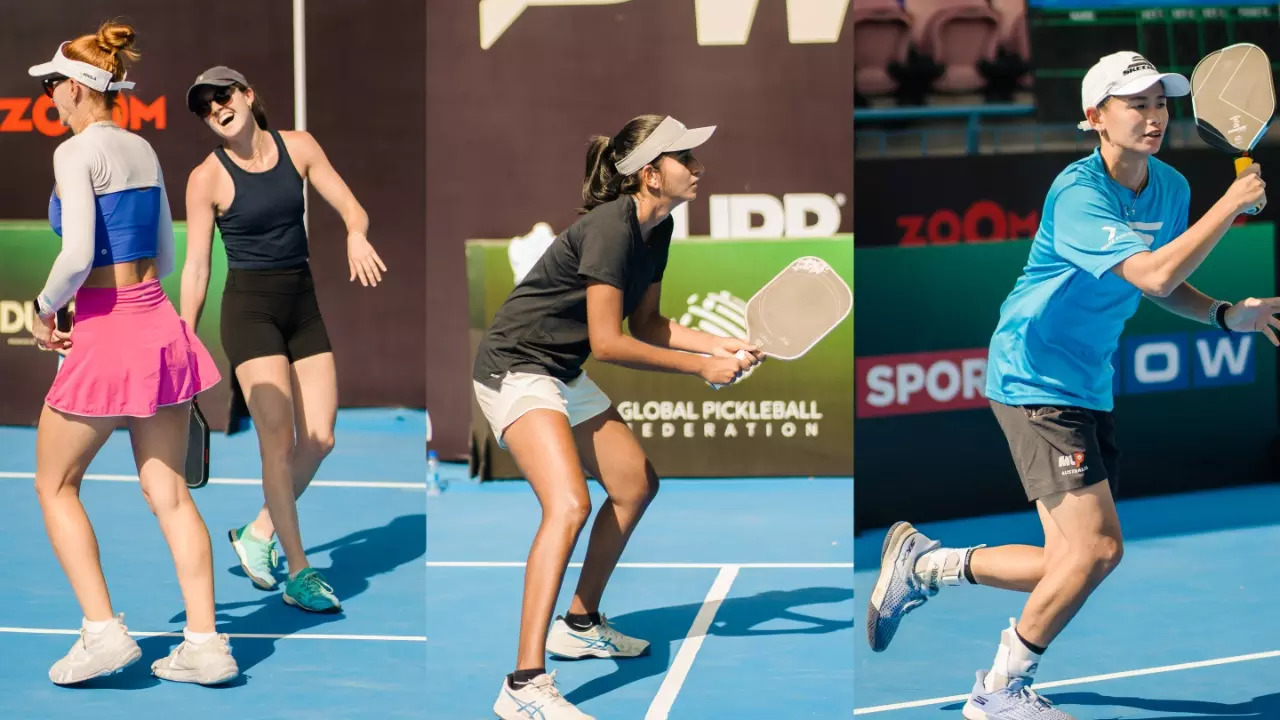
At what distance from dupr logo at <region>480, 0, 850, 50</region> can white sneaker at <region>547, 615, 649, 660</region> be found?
3.91 meters

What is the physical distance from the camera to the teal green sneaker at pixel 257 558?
5.69 m

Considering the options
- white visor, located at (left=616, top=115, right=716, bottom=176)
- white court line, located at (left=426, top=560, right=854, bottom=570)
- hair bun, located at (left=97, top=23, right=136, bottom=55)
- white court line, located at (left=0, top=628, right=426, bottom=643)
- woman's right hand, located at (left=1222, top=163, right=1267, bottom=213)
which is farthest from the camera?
white court line, located at (left=426, top=560, right=854, bottom=570)

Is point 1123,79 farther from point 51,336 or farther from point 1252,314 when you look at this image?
point 51,336

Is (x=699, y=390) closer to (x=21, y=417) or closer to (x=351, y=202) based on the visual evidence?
(x=351, y=202)

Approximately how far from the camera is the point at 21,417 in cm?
925

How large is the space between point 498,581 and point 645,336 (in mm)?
1666

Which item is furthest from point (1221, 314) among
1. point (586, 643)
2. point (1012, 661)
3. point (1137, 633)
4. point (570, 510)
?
point (586, 643)

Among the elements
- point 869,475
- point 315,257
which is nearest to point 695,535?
point 869,475

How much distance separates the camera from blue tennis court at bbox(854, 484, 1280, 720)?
4.55 metres

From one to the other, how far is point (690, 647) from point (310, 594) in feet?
4.52

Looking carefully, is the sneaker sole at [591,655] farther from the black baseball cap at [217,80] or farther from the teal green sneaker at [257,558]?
the black baseball cap at [217,80]

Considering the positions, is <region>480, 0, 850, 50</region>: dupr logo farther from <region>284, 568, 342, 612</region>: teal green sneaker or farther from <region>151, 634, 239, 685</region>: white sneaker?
<region>151, 634, 239, 685</region>: white sneaker

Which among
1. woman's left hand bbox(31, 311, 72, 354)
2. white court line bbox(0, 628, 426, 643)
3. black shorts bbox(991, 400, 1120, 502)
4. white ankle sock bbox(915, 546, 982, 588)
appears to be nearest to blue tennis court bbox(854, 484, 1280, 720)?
white ankle sock bbox(915, 546, 982, 588)

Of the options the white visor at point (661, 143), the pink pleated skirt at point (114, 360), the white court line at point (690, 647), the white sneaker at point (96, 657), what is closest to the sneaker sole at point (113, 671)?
the white sneaker at point (96, 657)
